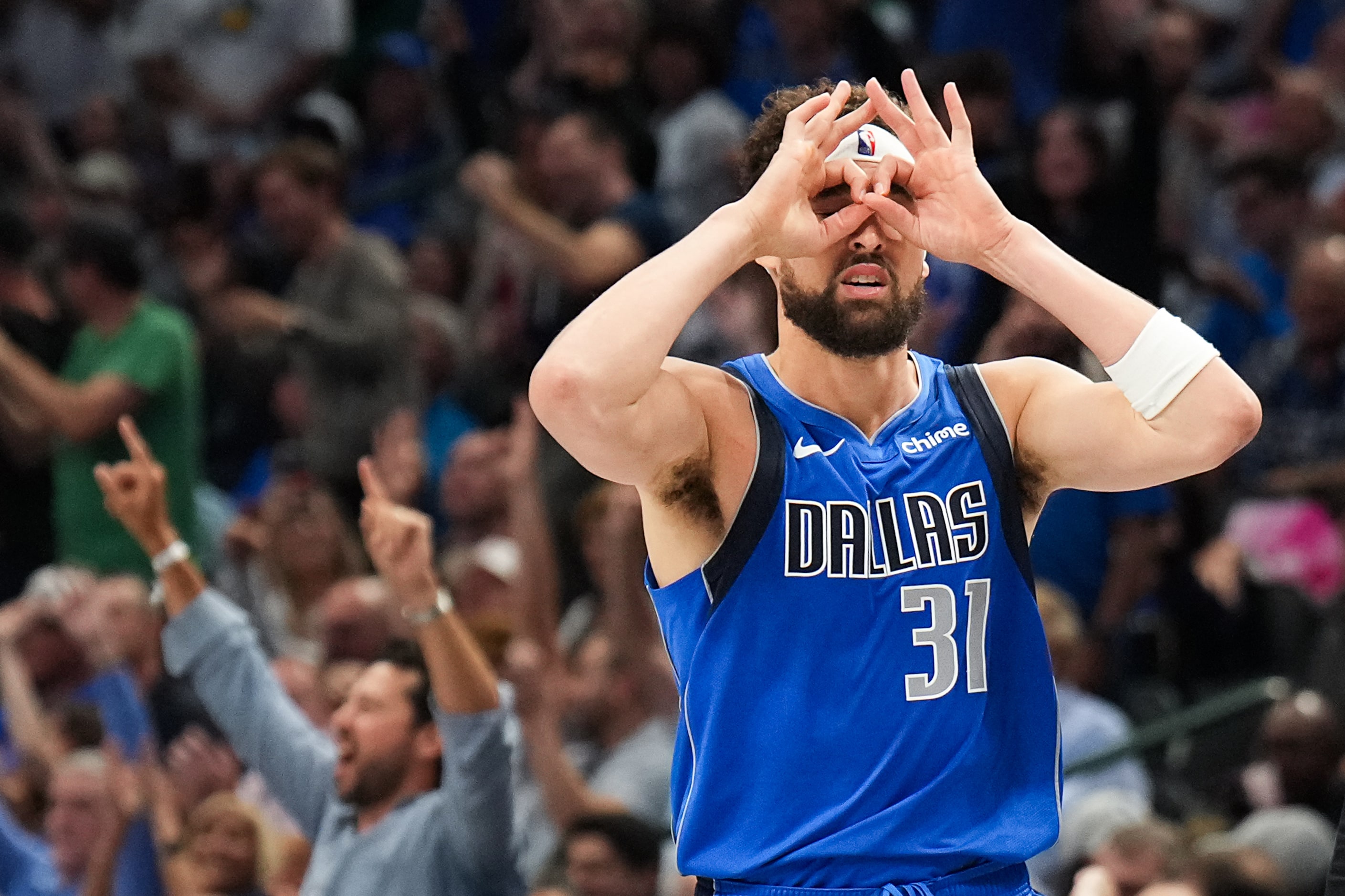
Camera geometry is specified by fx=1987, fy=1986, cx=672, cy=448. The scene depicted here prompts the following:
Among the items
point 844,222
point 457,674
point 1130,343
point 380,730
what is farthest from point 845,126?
point 380,730

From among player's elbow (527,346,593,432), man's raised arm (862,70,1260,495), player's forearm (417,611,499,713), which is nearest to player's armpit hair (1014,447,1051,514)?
man's raised arm (862,70,1260,495)

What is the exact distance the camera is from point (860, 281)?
3342 mm

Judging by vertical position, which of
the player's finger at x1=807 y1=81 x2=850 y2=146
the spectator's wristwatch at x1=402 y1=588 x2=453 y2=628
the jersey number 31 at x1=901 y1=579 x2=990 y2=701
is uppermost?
the player's finger at x1=807 y1=81 x2=850 y2=146

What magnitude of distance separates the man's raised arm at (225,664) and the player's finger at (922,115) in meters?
2.51

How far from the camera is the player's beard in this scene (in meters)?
3.34

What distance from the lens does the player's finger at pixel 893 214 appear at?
10.8ft

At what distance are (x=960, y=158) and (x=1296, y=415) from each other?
12.6ft

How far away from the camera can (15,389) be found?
752 cm

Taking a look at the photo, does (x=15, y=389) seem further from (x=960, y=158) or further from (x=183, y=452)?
(x=960, y=158)

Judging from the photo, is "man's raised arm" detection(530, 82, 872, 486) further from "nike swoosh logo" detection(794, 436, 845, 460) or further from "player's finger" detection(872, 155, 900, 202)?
"nike swoosh logo" detection(794, 436, 845, 460)

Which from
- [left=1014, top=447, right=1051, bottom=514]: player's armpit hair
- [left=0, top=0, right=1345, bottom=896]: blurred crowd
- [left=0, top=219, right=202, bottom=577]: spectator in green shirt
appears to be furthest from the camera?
[left=0, top=219, right=202, bottom=577]: spectator in green shirt

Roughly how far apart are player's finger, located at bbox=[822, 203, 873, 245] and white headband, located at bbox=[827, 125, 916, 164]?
94 millimetres

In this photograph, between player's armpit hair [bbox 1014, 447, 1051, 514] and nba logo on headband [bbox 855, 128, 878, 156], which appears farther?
player's armpit hair [bbox 1014, 447, 1051, 514]

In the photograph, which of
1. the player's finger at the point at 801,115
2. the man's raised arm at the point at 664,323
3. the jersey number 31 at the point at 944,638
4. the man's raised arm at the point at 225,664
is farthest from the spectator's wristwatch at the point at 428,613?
the player's finger at the point at 801,115
